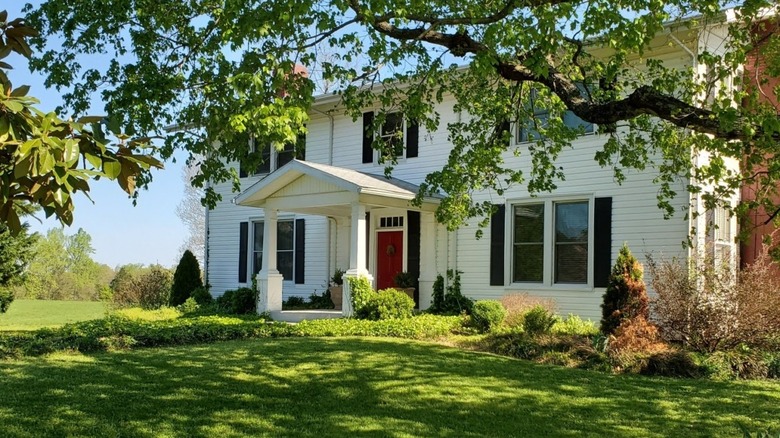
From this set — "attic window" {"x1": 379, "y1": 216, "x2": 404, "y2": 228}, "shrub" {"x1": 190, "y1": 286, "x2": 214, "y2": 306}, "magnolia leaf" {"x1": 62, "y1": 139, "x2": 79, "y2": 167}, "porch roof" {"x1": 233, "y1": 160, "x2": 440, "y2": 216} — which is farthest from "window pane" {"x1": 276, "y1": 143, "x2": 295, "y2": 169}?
"magnolia leaf" {"x1": 62, "y1": 139, "x2": 79, "y2": 167}

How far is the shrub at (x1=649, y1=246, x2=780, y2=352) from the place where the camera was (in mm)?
9422

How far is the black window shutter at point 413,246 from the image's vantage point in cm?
1575

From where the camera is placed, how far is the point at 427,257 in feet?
50.9

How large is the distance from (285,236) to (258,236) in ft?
3.04

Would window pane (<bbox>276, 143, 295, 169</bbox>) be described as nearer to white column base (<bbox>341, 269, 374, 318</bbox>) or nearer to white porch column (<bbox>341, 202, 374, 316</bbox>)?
white porch column (<bbox>341, 202, 374, 316</bbox>)


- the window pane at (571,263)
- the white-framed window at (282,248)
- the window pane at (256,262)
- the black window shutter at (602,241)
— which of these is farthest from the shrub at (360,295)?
the window pane at (256,262)

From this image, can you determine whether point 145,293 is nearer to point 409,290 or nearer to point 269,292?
point 269,292

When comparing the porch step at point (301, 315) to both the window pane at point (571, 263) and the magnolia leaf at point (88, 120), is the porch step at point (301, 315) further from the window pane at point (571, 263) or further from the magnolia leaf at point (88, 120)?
the magnolia leaf at point (88, 120)

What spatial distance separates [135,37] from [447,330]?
23.5 ft

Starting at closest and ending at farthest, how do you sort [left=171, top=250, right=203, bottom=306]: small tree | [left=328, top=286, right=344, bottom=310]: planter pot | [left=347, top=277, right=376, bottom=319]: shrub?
1. [left=347, top=277, right=376, bottom=319]: shrub
2. [left=328, top=286, right=344, bottom=310]: planter pot
3. [left=171, top=250, right=203, bottom=306]: small tree

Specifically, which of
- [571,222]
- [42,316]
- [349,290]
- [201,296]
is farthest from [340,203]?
[42,316]

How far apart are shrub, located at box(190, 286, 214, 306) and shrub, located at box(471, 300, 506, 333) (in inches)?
367

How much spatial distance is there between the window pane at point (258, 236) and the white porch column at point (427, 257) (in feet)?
18.3

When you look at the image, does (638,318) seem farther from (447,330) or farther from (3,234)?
(3,234)
